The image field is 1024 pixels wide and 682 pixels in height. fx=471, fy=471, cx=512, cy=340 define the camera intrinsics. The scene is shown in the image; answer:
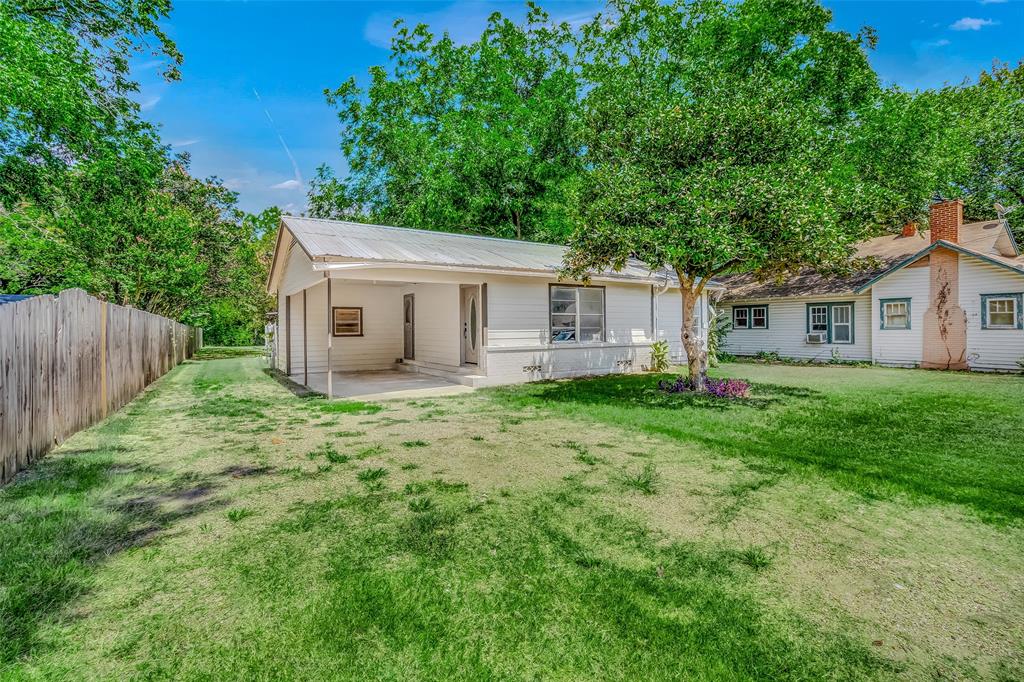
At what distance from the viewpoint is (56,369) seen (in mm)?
5273

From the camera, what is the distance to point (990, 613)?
236 cm

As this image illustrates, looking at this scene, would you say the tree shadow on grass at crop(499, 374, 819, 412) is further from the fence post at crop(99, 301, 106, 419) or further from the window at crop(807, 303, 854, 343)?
the window at crop(807, 303, 854, 343)

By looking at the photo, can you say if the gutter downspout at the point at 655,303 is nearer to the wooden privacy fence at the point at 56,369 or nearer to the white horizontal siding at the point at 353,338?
the white horizontal siding at the point at 353,338

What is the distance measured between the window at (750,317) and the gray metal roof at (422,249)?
21.5 feet

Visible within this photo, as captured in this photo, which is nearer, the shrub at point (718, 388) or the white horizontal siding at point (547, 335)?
the shrub at point (718, 388)

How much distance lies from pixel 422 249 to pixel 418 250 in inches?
9.2

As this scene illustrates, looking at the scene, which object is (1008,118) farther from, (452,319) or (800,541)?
(800,541)

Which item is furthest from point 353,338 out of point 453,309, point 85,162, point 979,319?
point 979,319

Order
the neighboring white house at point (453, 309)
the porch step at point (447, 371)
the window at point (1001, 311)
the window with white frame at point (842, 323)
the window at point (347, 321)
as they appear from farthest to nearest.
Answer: the window with white frame at point (842, 323) < the window at point (347, 321) < the window at point (1001, 311) < the porch step at point (447, 371) < the neighboring white house at point (453, 309)

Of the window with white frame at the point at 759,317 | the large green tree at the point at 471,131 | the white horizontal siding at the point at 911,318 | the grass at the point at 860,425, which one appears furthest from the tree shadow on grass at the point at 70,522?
the window with white frame at the point at 759,317

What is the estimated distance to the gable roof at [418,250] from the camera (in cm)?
909

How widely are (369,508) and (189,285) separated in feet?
66.5

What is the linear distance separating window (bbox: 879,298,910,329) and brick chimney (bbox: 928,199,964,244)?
197cm

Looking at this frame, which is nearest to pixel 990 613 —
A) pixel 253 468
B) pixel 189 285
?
pixel 253 468
